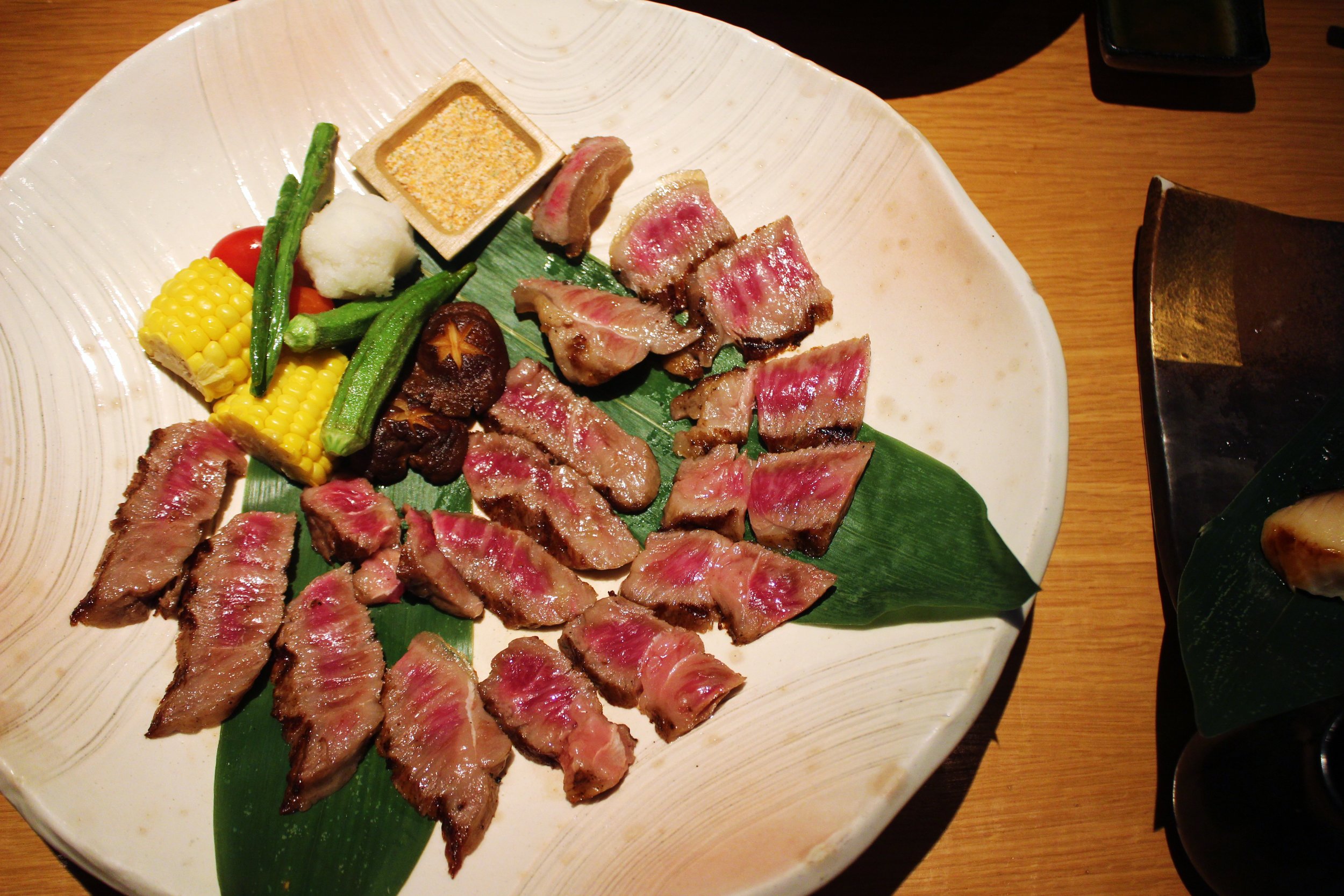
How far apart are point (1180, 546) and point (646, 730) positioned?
97.6 inches

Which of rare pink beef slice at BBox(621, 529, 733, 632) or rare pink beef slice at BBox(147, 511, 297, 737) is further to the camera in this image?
rare pink beef slice at BBox(621, 529, 733, 632)

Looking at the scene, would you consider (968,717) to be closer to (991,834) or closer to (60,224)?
(991,834)

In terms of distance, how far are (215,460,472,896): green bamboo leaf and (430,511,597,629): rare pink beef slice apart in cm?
81

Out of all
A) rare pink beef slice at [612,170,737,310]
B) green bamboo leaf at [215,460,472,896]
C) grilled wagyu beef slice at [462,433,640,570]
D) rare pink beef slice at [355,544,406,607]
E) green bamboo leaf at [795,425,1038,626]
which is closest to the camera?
green bamboo leaf at [215,460,472,896]

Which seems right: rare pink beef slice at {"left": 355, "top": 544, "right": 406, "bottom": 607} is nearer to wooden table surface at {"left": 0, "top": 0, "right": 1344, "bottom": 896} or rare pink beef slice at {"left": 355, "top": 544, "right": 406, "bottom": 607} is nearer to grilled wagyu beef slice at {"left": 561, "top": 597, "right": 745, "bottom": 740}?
grilled wagyu beef slice at {"left": 561, "top": 597, "right": 745, "bottom": 740}

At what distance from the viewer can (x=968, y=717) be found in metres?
2.73

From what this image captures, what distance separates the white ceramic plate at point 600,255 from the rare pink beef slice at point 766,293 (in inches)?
6.7

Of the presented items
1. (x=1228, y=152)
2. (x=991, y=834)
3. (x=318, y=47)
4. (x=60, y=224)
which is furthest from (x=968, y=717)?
(x=60, y=224)

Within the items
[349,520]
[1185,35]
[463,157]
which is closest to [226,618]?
[349,520]

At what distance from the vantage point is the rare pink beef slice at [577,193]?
3.34 metres

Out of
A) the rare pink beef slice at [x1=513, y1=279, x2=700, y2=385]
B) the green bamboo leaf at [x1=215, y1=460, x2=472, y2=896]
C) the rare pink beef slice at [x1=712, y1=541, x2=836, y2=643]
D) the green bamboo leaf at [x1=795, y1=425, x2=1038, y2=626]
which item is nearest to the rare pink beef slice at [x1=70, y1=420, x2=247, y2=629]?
the green bamboo leaf at [x1=215, y1=460, x2=472, y2=896]

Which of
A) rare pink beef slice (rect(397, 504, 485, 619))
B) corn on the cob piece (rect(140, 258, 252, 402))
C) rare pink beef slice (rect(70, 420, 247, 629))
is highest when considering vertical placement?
corn on the cob piece (rect(140, 258, 252, 402))

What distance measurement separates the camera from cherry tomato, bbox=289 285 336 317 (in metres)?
3.30

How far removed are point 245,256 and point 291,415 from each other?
93 centimetres
